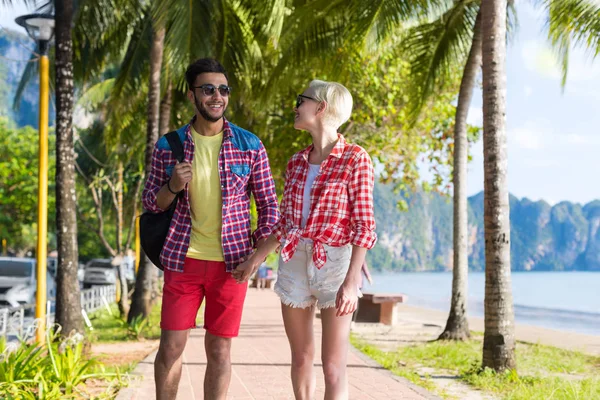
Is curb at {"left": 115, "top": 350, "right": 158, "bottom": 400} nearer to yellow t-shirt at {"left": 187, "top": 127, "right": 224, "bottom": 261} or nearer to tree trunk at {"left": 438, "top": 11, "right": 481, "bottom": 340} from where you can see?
yellow t-shirt at {"left": 187, "top": 127, "right": 224, "bottom": 261}

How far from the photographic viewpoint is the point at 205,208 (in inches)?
156

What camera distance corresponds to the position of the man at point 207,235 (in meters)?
3.93

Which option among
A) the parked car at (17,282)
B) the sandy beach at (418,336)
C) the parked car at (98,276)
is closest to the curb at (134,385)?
the sandy beach at (418,336)

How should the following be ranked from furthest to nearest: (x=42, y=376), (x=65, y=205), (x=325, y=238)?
(x=65, y=205) < (x=42, y=376) < (x=325, y=238)

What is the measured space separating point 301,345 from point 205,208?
87 cm

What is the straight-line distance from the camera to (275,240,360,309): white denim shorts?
365cm

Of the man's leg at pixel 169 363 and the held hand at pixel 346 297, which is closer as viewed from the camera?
the held hand at pixel 346 297

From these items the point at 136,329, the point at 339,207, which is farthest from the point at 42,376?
the point at 136,329

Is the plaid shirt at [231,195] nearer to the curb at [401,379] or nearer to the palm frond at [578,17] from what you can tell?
the curb at [401,379]

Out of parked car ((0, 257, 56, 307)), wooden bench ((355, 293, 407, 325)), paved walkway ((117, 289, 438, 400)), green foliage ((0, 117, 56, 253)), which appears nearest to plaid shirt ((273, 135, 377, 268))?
paved walkway ((117, 289, 438, 400))

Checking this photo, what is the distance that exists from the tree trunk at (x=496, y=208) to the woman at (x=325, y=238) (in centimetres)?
447

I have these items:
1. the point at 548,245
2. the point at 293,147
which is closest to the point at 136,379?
the point at 293,147

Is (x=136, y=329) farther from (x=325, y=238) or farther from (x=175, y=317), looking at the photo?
(x=325, y=238)

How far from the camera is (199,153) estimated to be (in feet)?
13.1
